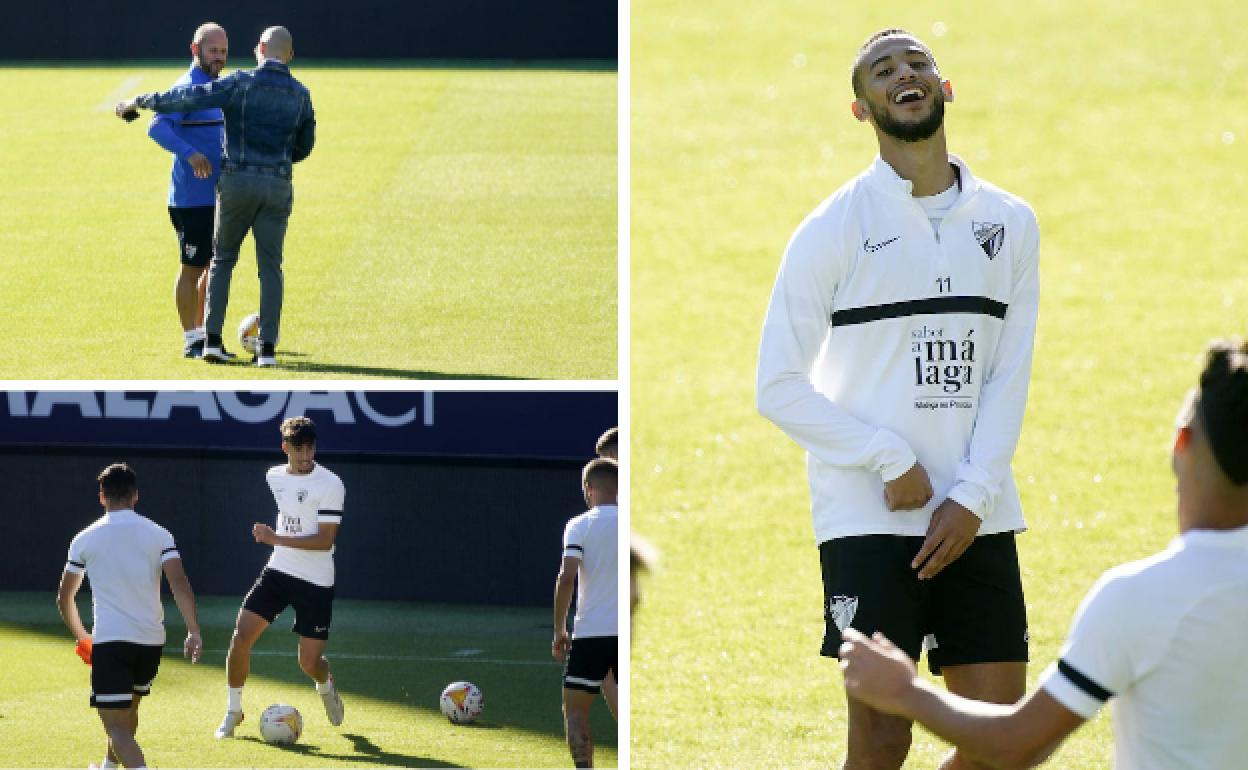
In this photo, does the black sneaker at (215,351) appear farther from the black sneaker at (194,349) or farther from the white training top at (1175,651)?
the white training top at (1175,651)

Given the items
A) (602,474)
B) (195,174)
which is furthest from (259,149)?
(602,474)

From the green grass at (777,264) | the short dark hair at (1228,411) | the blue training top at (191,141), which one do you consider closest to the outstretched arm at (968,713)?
the short dark hair at (1228,411)

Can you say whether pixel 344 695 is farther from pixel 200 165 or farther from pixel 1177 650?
pixel 1177 650

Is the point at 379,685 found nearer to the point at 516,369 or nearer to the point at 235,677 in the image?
the point at 235,677

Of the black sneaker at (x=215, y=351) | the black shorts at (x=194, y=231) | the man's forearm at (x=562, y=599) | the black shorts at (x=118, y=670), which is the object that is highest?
the black shorts at (x=194, y=231)

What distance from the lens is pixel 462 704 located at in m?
8.74

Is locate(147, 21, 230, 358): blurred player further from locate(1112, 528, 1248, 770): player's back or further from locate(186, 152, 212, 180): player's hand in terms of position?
locate(1112, 528, 1248, 770): player's back

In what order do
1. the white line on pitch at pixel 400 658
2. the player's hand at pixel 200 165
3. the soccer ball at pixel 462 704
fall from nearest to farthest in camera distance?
the soccer ball at pixel 462 704 < the player's hand at pixel 200 165 < the white line on pitch at pixel 400 658

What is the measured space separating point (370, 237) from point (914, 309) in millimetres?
11435

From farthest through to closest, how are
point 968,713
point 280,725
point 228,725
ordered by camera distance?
point 228,725 < point 280,725 < point 968,713

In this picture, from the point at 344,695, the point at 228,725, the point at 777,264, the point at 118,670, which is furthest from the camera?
the point at 777,264

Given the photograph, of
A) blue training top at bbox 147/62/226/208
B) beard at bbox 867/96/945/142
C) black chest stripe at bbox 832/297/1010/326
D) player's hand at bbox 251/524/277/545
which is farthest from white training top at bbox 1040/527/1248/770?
blue training top at bbox 147/62/226/208

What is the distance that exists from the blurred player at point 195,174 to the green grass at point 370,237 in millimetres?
386

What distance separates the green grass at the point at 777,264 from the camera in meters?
7.88
